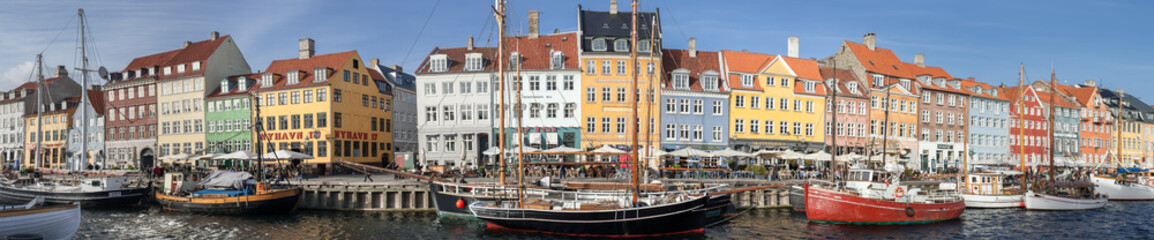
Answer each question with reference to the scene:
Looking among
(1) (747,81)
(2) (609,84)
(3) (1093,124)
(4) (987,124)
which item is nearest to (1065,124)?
(3) (1093,124)

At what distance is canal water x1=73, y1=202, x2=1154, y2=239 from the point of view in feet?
93.8

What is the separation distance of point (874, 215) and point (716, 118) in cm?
2433

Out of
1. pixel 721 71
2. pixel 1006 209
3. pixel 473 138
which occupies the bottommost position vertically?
pixel 1006 209

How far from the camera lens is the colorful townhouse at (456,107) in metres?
53.4

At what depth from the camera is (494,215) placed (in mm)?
27797

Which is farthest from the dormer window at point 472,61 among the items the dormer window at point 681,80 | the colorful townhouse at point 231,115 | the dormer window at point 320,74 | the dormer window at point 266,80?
the colorful townhouse at point 231,115

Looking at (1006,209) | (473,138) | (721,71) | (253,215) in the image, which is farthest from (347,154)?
(1006,209)

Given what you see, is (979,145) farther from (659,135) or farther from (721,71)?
(659,135)

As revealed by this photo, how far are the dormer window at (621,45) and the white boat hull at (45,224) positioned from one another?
3688cm

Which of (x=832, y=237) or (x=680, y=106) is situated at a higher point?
(x=680, y=106)

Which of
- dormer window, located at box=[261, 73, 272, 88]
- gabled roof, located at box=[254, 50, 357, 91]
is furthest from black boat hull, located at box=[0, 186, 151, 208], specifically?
dormer window, located at box=[261, 73, 272, 88]

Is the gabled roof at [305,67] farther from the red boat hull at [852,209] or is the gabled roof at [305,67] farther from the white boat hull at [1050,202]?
the white boat hull at [1050,202]

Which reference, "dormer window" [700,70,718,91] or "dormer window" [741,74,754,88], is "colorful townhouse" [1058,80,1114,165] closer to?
"dormer window" [741,74,754,88]

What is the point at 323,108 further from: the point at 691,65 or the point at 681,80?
the point at 691,65
